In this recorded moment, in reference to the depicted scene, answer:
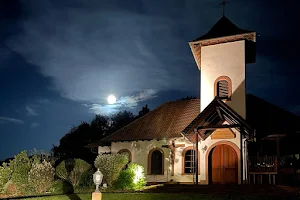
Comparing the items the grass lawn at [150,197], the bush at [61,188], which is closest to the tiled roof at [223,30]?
the grass lawn at [150,197]

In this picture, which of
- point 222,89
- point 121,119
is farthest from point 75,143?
point 222,89

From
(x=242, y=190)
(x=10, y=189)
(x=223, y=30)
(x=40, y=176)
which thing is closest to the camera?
(x=242, y=190)

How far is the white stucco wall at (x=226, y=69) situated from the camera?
73.6 feet

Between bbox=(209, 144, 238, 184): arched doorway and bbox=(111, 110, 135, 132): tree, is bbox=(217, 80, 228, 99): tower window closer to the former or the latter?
bbox=(209, 144, 238, 184): arched doorway

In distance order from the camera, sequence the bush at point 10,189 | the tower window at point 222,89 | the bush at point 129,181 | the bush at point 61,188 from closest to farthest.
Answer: the bush at point 10,189, the bush at point 61,188, the bush at point 129,181, the tower window at point 222,89

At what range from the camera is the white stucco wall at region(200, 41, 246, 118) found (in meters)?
22.4

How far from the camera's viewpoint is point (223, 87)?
2308cm

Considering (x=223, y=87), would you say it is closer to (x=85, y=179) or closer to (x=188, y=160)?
(x=188, y=160)

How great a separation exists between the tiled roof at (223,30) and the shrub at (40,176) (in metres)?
11.5

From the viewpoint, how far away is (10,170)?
62.3 feet

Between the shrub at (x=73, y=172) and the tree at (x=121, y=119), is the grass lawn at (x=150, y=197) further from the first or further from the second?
the tree at (x=121, y=119)

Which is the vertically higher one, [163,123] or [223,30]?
[223,30]

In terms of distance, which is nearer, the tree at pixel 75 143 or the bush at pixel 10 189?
the bush at pixel 10 189

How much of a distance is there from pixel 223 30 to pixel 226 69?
8.22 ft
